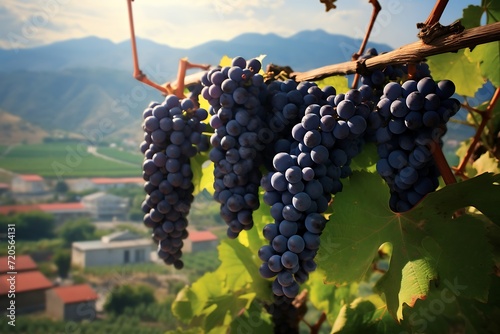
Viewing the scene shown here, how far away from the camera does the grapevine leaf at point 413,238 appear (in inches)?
21.1

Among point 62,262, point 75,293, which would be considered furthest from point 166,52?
point 75,293

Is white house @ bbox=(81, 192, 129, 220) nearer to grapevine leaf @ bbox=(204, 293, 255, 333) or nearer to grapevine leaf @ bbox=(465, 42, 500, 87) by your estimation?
grapevine leaf @ bbox=(204, 293, 255, 333)

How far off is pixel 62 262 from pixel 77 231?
180 millimetres

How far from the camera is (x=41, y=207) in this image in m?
2.25

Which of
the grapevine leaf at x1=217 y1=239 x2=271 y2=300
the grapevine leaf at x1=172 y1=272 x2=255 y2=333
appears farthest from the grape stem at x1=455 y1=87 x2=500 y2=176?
the grapevine leaf at x1=172 y1=272 x2=255 y2=333

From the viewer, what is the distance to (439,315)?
741mm

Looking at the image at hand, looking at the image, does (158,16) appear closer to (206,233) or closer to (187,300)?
(206,233)

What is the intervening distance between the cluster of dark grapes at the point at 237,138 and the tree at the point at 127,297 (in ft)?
5.75

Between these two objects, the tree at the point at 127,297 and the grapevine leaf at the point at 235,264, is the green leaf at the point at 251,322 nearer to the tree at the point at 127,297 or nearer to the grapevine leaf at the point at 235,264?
the grapevine leaf at the point at 235,264

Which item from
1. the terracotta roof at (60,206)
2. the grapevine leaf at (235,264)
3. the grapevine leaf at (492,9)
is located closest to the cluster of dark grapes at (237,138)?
the grapevine leaf at (235,264)

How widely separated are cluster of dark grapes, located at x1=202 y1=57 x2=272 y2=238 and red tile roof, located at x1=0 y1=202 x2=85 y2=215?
179 cm

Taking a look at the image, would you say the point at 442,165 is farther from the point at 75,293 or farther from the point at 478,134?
the point at 75,293

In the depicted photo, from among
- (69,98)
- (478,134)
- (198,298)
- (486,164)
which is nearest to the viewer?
(478,134)

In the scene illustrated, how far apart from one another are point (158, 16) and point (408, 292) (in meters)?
2.02
